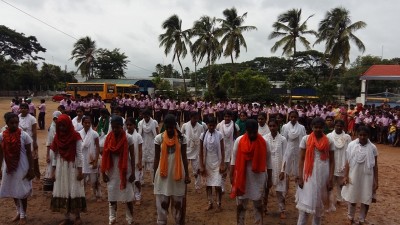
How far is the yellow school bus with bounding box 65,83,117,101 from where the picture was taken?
3869 cm

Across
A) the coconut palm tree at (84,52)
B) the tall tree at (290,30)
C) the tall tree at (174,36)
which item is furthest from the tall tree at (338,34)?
the coconut palm tree at (84,52)

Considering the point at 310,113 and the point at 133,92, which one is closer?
the point at 310,113

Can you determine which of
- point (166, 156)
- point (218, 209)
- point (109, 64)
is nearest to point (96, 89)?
point (109, 64)

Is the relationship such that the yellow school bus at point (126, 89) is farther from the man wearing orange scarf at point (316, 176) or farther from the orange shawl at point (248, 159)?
the man wearing orange scarf at point (316, 176)

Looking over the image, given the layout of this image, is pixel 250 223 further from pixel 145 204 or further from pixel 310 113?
pixel 310 113

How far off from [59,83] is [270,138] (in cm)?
5436

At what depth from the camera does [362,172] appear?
5387 mm

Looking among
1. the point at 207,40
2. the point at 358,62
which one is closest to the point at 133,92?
the point at 207,40

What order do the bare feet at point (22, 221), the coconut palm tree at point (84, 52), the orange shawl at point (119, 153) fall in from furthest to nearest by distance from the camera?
the coconut palm tree at point (84, 52), the bare feet at point (22, 221), the orange shawl at point (119, 153)

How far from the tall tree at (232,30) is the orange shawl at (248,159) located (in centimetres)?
2726

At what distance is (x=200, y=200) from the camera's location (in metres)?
6.92

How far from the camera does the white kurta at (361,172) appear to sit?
531 centimetres

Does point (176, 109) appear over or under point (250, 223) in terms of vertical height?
over

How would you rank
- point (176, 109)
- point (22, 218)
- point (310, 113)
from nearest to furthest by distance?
point (22, 218) → point (310, 113) → point (176, 109)
